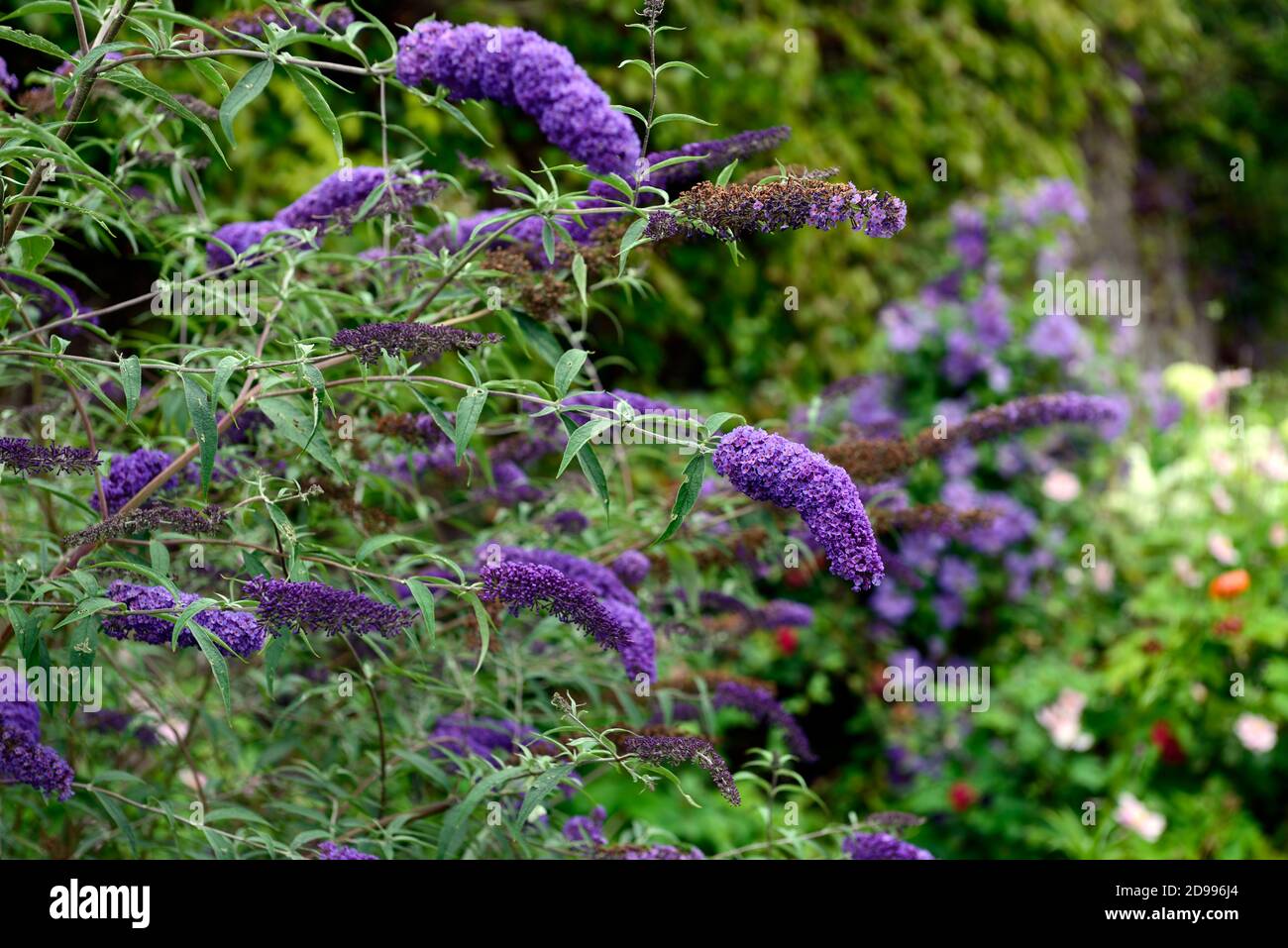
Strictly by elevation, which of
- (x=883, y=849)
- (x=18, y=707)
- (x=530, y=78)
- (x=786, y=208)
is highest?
(x=530, y=78)

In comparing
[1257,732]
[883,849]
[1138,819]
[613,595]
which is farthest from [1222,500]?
[613,595]

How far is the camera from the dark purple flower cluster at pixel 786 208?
146 cm

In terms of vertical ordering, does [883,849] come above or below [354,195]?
below

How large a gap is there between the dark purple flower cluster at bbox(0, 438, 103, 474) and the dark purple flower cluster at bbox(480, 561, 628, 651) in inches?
18.3

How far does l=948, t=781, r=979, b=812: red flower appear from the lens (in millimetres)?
3721

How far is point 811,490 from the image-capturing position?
1427 mm

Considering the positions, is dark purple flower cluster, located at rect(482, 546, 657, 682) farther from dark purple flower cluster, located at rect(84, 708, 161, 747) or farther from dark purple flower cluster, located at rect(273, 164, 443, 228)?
dark purple flower cluster, located at rect(84, 708, 161, 747)

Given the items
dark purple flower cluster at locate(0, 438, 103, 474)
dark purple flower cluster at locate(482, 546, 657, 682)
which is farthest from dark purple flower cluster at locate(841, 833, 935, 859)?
dark purple flower cluster at locate(0, 438, 103, 474)

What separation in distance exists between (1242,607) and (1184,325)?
5043mm

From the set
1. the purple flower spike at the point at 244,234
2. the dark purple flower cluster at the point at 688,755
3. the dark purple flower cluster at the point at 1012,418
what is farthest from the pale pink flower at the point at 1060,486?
the dark purple flower cluster at the point at 688,755

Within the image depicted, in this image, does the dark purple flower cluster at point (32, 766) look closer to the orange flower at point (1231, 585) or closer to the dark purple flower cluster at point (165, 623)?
the dark purple flower cluster at point (165, 623)

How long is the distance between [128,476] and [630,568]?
2.46 feet

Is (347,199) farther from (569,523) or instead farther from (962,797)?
(962,797)
